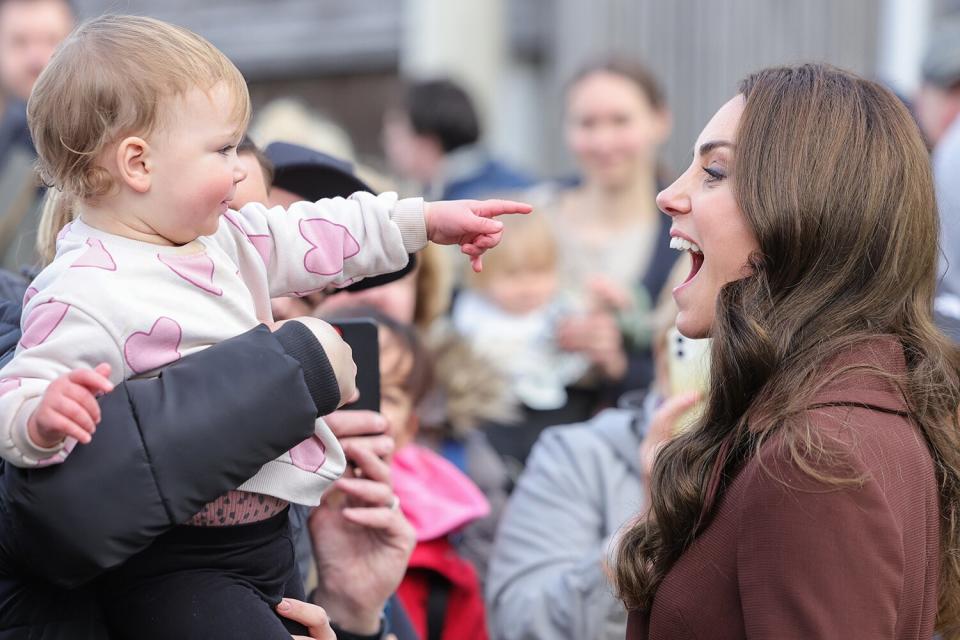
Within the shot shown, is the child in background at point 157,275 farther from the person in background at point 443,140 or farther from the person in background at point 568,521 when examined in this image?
the person in background at point 443,140

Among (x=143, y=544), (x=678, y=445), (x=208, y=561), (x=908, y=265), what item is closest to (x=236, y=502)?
(x=208, y=561)

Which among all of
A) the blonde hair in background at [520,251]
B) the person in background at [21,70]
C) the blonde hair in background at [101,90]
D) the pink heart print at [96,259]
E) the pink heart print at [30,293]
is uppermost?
the blonde hair in background at [101,90]

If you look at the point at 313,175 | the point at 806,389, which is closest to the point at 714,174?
the point at 806,389

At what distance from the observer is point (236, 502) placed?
160cm

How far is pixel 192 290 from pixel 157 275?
0.16ft

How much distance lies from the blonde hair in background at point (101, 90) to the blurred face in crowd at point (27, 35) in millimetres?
2443

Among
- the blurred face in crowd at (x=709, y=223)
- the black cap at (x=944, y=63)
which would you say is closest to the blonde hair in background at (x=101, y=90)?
the blurred face in crowd at (x=709, y=223)

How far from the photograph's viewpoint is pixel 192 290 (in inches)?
61.4

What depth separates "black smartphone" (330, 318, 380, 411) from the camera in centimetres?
203

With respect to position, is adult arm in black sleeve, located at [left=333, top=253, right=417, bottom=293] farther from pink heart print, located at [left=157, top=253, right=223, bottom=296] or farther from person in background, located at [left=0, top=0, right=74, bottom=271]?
person in background, located at [left=0, top=0, right=74, bottom=271]

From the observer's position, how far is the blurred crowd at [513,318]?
2.56m

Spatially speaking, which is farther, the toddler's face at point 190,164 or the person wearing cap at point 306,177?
the person wearing cap at point 306,177

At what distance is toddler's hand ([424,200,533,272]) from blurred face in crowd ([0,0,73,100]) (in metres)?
2.44

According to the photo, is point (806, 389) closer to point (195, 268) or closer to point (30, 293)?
point (195, 268)
